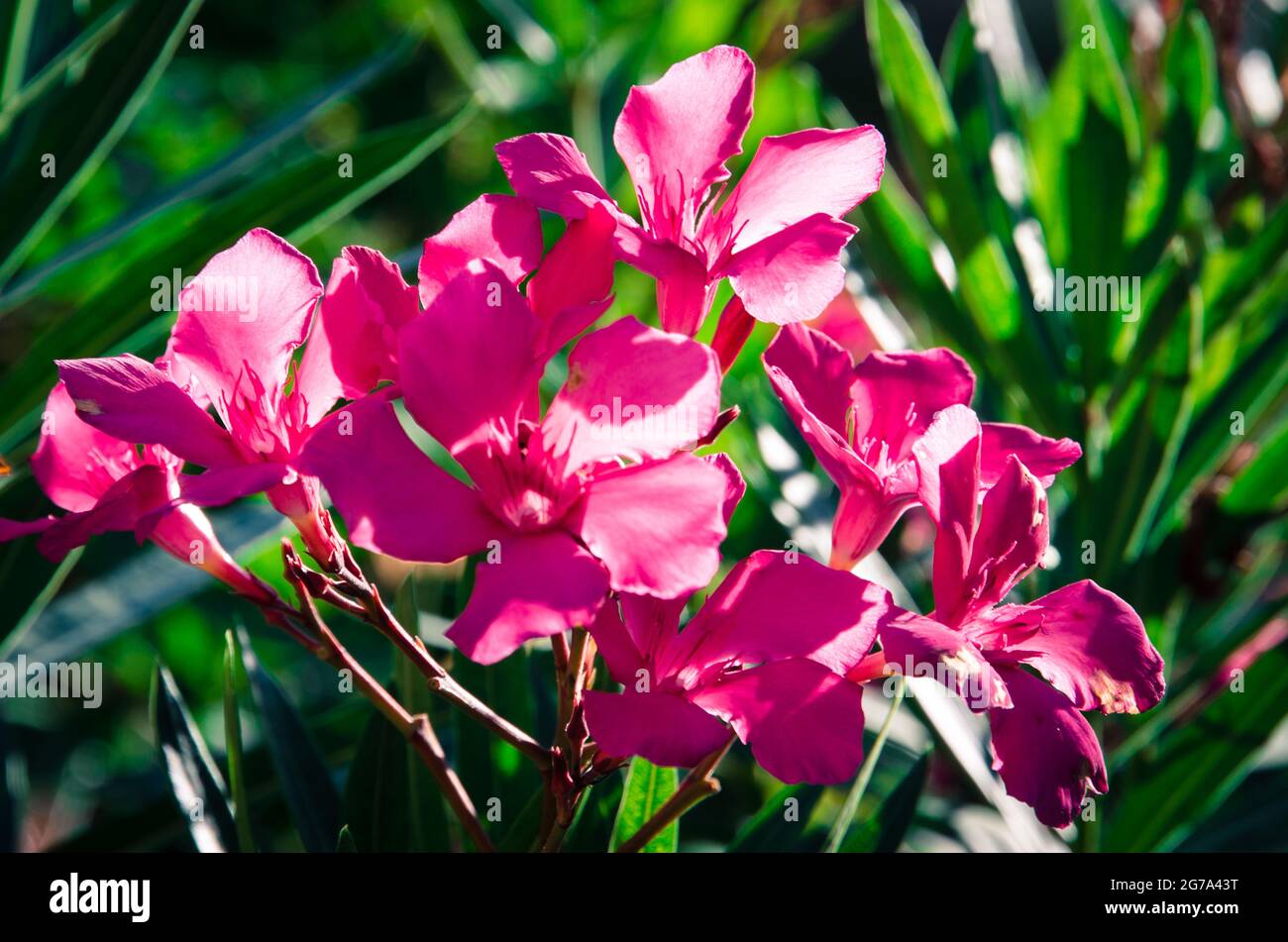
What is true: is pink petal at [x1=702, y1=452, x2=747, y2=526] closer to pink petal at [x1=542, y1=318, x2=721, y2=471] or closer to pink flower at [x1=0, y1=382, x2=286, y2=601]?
pink petal at [x1=542, y1=318, x2=721, y2=471]

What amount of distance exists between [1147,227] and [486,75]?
1.09 meters

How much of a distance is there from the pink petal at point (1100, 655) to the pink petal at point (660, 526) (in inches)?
8.3

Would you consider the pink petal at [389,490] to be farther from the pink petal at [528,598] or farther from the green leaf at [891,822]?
the green leaf at [891,822]

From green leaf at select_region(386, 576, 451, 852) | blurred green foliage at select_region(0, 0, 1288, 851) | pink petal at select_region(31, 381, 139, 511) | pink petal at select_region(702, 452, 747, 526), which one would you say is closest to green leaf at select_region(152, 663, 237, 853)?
blurred green foliage at select_region(0, 0, 1288, 851)

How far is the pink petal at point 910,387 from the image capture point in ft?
2.24

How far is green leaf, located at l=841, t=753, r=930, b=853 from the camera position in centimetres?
89

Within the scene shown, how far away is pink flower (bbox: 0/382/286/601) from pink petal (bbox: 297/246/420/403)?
101 millimetres

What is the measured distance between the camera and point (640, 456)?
0.56m

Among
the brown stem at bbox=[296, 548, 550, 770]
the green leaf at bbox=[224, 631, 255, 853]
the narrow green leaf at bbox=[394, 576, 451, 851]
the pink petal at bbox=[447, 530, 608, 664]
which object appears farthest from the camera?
the narrow green leaf at bbox=[394, 576, 451, 851]

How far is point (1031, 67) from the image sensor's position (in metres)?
1.78

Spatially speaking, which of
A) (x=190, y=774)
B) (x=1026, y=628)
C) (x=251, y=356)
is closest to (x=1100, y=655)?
(x=1026, y=628)

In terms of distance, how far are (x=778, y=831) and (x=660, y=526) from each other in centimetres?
48

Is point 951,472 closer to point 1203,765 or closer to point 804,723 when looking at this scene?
point 804,723
